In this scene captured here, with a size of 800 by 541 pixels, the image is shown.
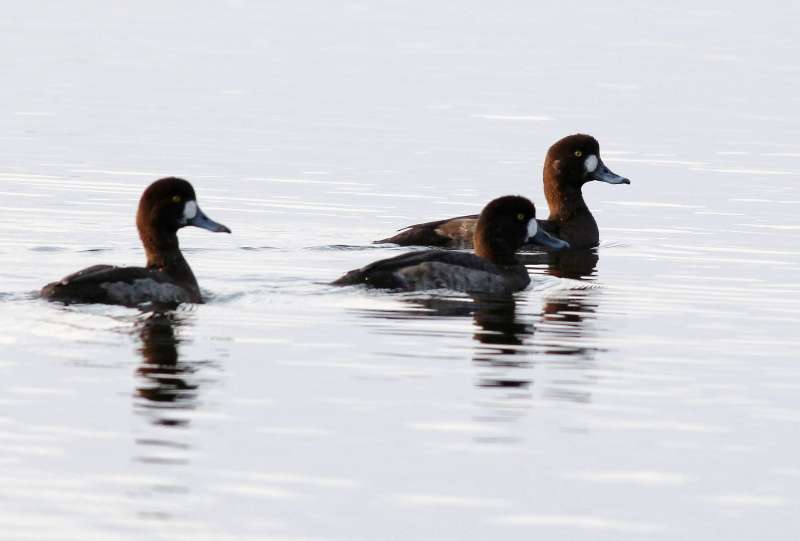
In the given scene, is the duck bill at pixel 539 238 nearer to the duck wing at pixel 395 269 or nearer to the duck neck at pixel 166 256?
the duck wing at pixel 395 269

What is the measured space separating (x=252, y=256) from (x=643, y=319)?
4.20 m

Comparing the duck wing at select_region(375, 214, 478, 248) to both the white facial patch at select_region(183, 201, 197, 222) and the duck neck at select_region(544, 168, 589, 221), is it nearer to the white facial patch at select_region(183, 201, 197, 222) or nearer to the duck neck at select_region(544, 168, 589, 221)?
the duck neck at select_region(544, 168, 589, 221)

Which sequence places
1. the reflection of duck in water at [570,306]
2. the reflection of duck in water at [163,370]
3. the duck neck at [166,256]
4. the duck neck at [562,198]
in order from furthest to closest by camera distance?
the duck neck at [562,198], the duck neck at [166,256], the reflection of duck in water at [570,306], the reflection of duck in water at [163,370]

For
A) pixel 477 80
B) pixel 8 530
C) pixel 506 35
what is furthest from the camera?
pixel 506 35

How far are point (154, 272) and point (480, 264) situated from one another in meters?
2.72

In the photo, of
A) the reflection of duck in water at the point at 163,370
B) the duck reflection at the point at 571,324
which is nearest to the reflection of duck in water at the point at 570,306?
the duck reflection at the point at 571,324

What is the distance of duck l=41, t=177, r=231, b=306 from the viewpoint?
44.3 ft

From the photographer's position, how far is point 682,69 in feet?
127

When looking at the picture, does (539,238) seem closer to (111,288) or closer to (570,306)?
(570,306)

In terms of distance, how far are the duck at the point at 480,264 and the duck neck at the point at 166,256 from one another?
1.24 m

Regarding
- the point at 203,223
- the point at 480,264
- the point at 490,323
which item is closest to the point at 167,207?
the point at 203,223

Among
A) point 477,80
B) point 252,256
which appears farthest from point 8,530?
point 477,80

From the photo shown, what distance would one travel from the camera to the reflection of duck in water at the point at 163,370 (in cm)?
1061

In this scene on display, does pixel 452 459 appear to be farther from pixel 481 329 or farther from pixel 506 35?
pixel 506 35
